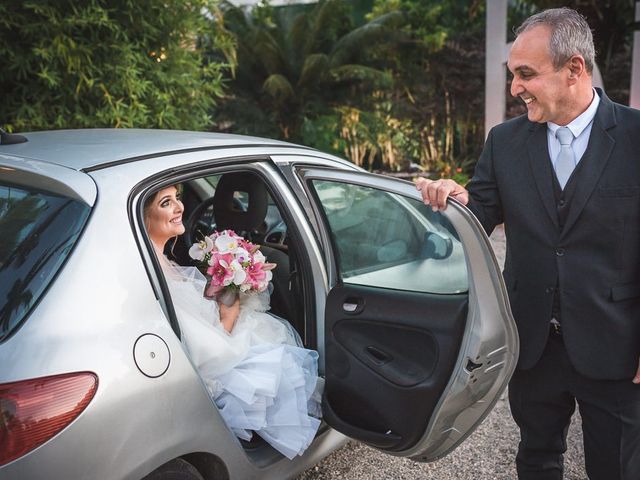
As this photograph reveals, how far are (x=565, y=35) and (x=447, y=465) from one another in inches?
79.8

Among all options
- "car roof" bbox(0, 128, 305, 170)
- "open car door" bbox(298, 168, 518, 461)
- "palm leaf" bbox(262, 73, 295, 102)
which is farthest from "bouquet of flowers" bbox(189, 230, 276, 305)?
"palm leaf" bbox(262, 73, 295, 102)

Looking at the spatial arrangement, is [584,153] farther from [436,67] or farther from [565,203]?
[436,67]

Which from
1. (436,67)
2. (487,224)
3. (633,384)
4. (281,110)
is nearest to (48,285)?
→ (487,224)

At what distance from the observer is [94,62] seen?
→ 228 inches

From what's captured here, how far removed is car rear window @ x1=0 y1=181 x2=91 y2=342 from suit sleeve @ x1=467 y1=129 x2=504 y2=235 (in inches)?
49.2

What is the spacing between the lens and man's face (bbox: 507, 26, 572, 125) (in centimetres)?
189

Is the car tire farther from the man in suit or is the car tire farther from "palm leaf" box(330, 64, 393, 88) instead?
"palm leaf" box(330, 64, 393, 88)

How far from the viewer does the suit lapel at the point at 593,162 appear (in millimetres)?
1937

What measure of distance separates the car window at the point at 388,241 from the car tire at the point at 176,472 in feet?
3.36

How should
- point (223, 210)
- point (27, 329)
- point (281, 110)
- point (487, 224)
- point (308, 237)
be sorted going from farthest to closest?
point (281, 110) < point (223, 210) < point (308, 237) < point (487, 224) < point (27, 329)

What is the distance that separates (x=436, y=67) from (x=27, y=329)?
43.5 ft

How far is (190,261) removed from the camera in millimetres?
3275

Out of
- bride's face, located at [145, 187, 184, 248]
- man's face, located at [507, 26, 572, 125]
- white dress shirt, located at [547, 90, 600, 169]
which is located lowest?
bride's face, located at [145, 187, 184, 248]

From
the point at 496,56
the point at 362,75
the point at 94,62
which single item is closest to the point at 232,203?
the point at 94,62
